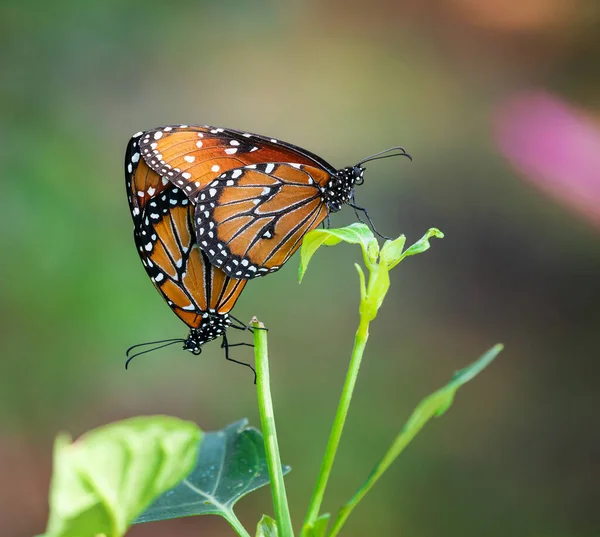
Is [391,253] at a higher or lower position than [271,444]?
higher

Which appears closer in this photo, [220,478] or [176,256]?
[220,478]

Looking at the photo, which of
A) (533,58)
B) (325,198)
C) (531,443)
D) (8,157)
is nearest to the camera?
(325,198)

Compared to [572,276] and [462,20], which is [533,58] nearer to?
[462,20]

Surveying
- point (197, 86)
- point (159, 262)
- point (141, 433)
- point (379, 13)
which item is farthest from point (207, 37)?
point (141, 433)

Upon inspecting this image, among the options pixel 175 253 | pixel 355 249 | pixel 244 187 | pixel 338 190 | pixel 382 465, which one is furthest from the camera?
pixel 355 249

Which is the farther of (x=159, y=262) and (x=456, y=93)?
(x=456, y=93)

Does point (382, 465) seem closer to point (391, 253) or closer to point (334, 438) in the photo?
point (334, 438)

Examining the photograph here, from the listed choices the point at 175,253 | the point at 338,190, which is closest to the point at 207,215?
the point at 175,253

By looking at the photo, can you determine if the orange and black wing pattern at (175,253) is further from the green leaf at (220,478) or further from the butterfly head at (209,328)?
the green leaf at (220,478)
